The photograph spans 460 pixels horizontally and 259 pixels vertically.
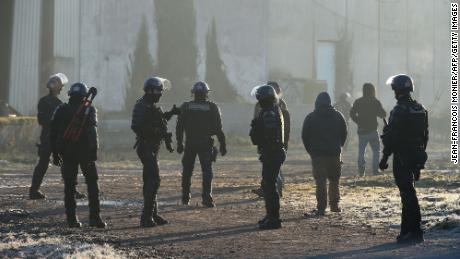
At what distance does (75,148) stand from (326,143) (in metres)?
3.80

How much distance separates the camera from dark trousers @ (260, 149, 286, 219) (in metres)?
10.7

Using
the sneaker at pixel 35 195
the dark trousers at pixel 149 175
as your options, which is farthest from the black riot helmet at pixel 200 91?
the sneaker at pixel 35 195

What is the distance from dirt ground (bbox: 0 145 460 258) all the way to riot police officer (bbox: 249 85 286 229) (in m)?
0.52

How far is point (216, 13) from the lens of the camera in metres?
34.5

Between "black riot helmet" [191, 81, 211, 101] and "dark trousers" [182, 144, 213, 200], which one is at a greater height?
"black riot helmet" [191, 81, 211, 101]

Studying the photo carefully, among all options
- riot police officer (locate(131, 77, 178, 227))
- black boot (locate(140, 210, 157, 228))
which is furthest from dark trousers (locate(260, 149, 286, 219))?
black boot (locate(140, 210, 157, 228))

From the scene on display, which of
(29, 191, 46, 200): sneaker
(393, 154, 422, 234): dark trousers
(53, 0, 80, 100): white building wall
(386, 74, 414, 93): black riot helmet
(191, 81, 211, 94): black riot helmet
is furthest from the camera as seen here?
(53, 0, 80, 100): white building wall

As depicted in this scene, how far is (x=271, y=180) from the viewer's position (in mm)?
10773

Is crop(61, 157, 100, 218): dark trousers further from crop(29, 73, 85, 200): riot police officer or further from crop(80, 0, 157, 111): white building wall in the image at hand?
crop(80, 0, 157, 111): white building wall

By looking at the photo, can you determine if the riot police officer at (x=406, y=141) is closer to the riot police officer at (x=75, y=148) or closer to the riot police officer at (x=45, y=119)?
the riot police officer at (x=75, y=148)

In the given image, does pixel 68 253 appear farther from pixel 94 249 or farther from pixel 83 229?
pixel 83 229

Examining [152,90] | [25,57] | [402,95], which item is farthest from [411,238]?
[25,57]

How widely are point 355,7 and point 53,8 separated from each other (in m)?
17.3

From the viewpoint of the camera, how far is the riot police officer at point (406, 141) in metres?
9.59
